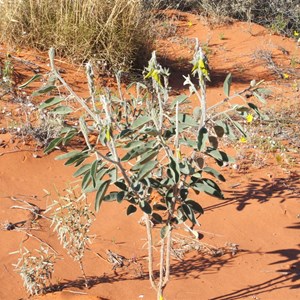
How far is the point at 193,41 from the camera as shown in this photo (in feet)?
27.0

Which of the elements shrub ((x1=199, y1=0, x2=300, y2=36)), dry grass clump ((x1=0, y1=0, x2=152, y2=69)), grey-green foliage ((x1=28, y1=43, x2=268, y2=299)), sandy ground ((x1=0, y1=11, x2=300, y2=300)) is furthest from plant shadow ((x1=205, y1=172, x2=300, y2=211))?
shrub ((x1=199, y1=0, x2=300, y2=36))

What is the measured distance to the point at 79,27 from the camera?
6.25m

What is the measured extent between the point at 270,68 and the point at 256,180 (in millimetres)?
3273

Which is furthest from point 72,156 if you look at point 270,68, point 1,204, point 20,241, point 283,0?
point 283,0

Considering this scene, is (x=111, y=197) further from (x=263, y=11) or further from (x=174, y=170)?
(x=263, y=11)

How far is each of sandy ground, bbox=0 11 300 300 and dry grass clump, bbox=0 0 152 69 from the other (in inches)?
54.7

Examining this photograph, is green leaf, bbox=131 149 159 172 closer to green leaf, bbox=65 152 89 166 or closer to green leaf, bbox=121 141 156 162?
green leaf, bbox=121 141 156 162

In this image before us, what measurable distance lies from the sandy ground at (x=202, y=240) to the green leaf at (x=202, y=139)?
4.06 ft

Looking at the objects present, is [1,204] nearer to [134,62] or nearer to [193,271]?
[193,271]

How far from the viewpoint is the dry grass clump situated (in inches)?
246

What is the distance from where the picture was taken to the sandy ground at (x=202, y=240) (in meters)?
3.24

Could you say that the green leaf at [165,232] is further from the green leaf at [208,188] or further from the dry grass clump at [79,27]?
the dry grass clump at [79,27]

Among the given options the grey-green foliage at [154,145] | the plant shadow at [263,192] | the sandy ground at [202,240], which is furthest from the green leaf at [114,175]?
the plant shadow at [263,192]

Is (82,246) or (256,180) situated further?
(256,180)
